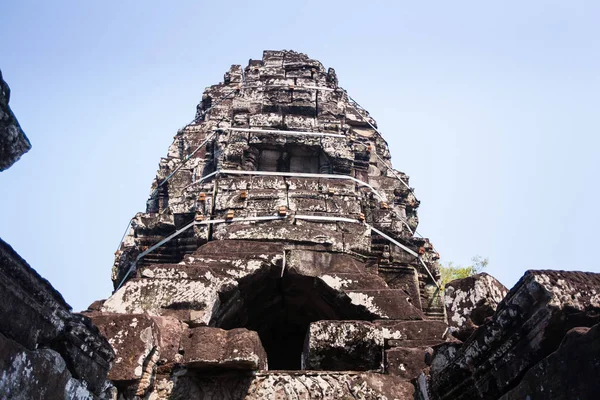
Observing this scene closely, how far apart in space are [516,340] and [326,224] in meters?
5.15

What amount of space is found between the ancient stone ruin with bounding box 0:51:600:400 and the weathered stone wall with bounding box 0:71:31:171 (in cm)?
43

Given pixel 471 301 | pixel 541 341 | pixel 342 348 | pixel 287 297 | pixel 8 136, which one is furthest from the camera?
pixel 287 297

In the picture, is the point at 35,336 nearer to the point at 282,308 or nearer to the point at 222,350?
the point at 222,350

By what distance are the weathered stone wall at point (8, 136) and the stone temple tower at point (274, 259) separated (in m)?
2.68

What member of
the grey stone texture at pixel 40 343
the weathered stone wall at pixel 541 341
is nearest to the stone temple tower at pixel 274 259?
the grey stone texture at pixel 40 343

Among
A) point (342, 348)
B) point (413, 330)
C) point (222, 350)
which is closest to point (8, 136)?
point (222, 350)

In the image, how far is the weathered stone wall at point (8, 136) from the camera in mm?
2219

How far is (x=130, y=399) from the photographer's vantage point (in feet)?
14.8

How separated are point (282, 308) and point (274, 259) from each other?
1.21 m

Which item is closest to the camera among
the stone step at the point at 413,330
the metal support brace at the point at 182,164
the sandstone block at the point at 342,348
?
the sandstone block at the point at 342,348

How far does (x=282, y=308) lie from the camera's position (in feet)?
25.6

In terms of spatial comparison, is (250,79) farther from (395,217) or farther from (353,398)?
(353,398)

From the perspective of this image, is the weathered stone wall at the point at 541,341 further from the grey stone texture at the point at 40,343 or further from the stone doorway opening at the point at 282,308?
the stone doorway opening at the point at 282,308

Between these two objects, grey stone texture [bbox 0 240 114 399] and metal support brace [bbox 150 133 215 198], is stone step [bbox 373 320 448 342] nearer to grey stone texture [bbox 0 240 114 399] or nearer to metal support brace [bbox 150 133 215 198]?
grey stone texture [bbox 0 240 114 399]
